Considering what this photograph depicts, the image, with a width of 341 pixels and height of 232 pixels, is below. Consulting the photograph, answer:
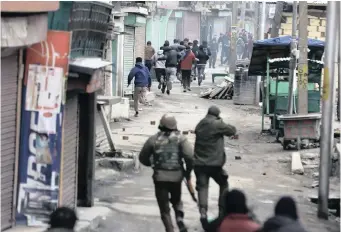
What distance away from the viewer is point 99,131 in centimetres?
1605

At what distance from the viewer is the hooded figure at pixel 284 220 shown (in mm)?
6148

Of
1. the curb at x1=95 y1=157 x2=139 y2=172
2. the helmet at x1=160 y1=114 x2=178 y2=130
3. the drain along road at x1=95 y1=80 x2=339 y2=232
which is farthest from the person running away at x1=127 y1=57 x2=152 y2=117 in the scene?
the helmet at x1=160 y1=114 x2=178 y2=130

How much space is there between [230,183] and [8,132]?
599cm

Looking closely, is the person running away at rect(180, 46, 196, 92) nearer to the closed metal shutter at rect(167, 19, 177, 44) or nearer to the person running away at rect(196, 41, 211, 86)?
the person running away at rect(196, 41, 211, 86)

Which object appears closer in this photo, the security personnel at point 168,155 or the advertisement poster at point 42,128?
the advertisement poster at point 42,128

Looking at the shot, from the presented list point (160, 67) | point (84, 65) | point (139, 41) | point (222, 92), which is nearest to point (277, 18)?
point (222, 92)

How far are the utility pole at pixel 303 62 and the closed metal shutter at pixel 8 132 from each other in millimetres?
10427

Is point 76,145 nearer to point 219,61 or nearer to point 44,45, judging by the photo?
point 44,45

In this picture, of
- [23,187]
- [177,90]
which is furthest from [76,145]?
[177,90]

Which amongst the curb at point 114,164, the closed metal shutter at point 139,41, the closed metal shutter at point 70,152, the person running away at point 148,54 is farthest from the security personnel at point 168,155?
the person running away at point 148,54

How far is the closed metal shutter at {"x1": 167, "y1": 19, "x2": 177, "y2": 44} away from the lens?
50188 mm

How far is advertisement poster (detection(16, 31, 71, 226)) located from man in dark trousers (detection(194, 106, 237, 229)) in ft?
6.72

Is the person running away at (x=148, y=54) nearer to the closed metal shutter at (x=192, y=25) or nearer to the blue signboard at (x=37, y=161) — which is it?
the blue signboard at (x=37, y=161)

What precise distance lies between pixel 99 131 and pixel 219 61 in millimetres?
37776
